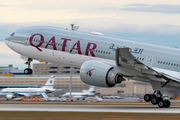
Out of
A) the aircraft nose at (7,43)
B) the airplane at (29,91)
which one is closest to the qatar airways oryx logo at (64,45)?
the aircraft nose at (7,43)

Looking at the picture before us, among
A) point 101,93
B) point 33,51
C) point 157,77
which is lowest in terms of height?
point 101,93

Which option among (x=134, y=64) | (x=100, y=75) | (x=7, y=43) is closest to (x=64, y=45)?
(x=100, y=75)

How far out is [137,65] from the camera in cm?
2689

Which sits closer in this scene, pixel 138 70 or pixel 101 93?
pixel 138 70

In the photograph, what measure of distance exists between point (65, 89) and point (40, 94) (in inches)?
1131

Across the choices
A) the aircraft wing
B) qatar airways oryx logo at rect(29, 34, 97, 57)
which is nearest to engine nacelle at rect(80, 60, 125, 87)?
the aircraft wing

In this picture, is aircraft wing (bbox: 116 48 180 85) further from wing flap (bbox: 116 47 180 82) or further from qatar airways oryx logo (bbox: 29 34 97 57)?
qatar airways oryx logo (bbox: 29 34 97 57)

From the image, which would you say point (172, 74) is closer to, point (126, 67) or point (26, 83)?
point (126, 67)

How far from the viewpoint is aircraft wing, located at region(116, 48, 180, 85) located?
26.4 m

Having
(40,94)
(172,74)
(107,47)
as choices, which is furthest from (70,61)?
(40,94)

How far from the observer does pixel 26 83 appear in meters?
120

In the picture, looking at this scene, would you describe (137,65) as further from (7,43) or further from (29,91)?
(29,91)

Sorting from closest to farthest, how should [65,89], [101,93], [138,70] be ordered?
[138,70] < [101,93] < [65,89]

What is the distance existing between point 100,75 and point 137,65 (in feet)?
11.4
